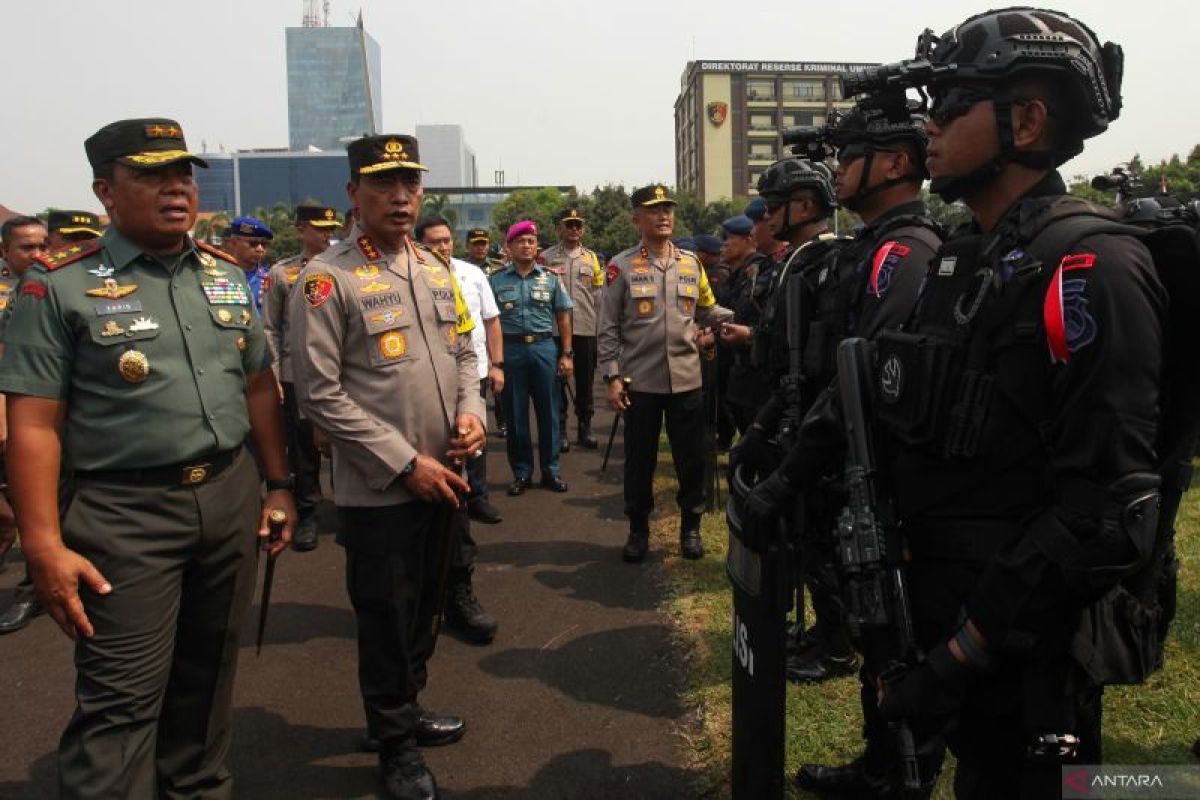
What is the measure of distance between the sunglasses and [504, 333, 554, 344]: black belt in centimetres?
592

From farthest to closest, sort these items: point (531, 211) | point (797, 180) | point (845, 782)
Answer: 1. point (531, 211)
2. point (797, 180)
3. point (845, 782)

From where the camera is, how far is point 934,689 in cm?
169

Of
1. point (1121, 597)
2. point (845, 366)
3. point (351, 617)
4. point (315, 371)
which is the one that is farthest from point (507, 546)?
point (1121, 597)

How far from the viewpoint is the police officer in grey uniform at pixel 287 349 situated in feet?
19.6

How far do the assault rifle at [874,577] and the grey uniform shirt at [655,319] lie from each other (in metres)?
3.61

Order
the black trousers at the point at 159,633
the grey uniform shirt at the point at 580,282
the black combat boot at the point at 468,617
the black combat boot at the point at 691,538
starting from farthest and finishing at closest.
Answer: the grey uniform shirt at the point at 580,282 → the black combat boot at the point at 691,538 → the black combat boot at the point at 468,617 → the black trousers at the point at 159,633

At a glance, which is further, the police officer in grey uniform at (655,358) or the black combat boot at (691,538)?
the police officer in grey uniform at (655,358)

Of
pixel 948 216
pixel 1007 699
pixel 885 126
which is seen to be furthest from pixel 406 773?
pixel 948 216

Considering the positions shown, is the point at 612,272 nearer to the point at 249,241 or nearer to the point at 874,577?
the point at 249,241

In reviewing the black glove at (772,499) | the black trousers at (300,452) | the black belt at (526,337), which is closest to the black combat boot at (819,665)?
the black glove at (772,499)

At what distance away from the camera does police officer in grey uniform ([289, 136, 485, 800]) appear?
3.05 meters

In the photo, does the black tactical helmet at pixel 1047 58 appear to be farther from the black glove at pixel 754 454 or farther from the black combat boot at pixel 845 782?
the black combat boot at pixel 845 782

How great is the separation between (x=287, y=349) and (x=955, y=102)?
4937 millimetres

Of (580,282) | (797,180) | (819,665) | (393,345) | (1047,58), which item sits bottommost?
(819,665)
